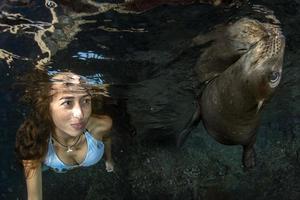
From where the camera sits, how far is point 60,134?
314 inches

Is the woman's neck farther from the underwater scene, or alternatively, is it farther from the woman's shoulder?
the woman's shoulder

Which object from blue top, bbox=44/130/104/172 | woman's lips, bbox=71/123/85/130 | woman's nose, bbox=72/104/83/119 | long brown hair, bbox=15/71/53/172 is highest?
woman's nose, bbox=72/104/83/119

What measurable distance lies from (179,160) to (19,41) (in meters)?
9.95

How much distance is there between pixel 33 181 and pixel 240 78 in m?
4.05

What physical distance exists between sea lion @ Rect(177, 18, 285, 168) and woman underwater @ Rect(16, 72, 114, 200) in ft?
6.11

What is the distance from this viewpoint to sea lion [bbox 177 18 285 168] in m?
5.82

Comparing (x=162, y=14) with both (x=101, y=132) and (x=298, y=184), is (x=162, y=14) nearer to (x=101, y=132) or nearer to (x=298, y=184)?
(x=101, y=132)

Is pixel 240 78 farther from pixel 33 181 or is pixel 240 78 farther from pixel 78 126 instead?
pixel 33 181

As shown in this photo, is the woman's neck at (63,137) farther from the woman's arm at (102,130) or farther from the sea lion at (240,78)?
the sea lion at (240,78)

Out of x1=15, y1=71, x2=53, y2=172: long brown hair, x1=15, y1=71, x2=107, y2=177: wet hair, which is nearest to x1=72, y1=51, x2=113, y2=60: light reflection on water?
x1=15, y1=71, x2=107, y2=177: wet hair

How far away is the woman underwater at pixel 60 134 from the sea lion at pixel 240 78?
1.86 metres

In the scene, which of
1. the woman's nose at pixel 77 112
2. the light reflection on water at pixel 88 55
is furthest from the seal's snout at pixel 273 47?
→ the woman's nose at pixel 77 112

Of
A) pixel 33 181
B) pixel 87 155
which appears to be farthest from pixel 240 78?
pixel 33 181

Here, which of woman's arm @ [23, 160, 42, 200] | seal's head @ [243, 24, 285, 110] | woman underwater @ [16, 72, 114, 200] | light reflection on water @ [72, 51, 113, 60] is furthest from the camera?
light reflection on water @ [72, 51, 113, 60]
